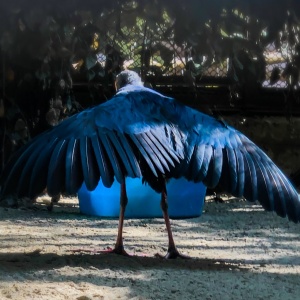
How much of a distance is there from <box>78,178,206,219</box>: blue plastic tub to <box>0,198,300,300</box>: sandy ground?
0.11m

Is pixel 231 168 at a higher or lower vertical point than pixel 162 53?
lower

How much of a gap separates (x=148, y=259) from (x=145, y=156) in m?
0.73

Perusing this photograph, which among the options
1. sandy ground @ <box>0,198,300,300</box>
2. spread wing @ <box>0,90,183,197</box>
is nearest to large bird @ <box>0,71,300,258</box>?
spread wing @ <box>0,90,183,197</box>

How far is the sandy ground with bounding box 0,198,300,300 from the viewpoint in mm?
3752

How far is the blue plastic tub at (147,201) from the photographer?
6.08 m

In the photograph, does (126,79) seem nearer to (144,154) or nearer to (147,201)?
(144,154)

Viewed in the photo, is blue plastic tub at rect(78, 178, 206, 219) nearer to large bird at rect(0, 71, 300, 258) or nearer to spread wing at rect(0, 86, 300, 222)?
large bird at rect(0, 71, 300, 258)

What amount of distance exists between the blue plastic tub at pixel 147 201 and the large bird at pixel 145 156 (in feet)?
4.45

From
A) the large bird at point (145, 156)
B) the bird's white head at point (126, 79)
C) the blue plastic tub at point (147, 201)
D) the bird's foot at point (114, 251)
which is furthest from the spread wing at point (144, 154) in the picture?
the blue plastic tub at point (147, 201)

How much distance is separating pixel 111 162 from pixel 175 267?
73cm

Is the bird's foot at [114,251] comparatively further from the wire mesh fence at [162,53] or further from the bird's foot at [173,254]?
the wire mesh fence at [162,53]

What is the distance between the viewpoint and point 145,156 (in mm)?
4090

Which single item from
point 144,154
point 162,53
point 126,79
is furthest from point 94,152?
point 162,53

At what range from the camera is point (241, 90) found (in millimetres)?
7672
